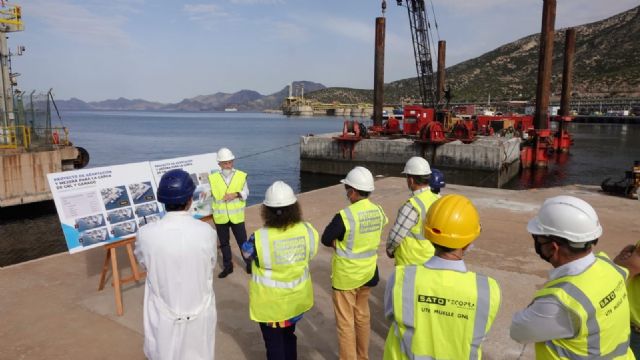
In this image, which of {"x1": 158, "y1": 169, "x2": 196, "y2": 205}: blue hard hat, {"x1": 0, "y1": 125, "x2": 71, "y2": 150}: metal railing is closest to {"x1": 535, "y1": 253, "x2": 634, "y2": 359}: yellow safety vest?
{"x1": 158, "y1": 169, "x2": 196, "y2": 205}: blue hard hat

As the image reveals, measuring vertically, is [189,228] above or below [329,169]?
above

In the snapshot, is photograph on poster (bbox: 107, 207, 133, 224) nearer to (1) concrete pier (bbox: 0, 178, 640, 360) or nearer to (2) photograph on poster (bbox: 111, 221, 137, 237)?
(2) photograph on poster (bbox: 111, 221, 137, 237)

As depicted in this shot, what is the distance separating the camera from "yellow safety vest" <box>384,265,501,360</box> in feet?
6.24

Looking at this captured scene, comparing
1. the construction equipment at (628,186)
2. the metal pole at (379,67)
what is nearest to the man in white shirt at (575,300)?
the construction equipment at (628,186)

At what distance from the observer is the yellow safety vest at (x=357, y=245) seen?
3.34 meters

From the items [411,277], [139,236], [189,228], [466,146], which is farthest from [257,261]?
[466,146]

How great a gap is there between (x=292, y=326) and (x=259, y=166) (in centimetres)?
2904

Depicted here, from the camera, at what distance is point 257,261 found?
9.69 feet

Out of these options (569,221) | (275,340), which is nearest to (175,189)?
(275,340)

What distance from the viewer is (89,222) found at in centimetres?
484

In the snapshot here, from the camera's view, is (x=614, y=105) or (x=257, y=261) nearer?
(x=257, y=261)

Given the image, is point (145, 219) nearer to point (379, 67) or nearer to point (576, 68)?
point (379, 67)

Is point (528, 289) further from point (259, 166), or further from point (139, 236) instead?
point (259, 166)

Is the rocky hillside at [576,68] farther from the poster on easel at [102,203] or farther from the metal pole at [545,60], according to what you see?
the poster on easel at [102,203]
